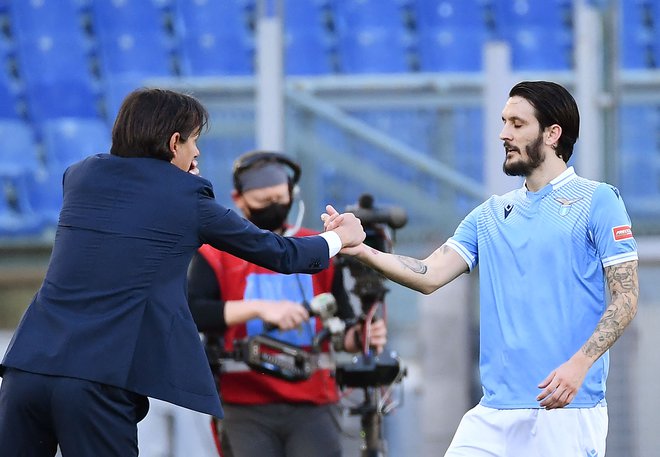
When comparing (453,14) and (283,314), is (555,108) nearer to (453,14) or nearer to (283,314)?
(283,314)

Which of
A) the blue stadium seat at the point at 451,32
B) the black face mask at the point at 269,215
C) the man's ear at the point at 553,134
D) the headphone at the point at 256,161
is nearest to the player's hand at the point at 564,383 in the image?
the man's ear at the point at 553,134

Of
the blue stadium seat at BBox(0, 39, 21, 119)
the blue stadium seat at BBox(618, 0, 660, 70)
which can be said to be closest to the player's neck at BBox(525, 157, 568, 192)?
the blue stadium seat at BBox(618, 0, 660, 70)

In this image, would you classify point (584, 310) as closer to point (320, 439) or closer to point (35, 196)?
point (320, 439)

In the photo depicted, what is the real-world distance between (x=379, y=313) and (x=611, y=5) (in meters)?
3.35

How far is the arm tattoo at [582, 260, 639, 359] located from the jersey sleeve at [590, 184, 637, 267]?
0.03 meters

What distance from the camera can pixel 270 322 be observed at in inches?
160

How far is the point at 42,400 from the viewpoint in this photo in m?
2.84

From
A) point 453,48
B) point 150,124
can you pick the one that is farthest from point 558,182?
point 453,48

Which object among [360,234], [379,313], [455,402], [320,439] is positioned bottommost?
[455,402]

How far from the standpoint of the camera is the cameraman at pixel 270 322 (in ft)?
13.5

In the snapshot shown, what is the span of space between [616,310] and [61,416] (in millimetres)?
1422

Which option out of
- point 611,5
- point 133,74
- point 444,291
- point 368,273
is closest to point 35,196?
point 133,74

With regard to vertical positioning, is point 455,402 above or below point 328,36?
below

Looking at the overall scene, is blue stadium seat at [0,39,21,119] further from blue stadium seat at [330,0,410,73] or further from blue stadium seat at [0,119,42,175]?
blue stadium seat at [330,0,410,73]
